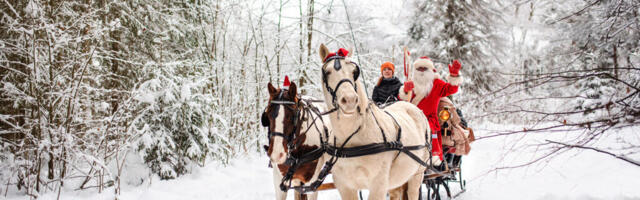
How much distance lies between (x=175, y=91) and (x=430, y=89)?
4.26 metres

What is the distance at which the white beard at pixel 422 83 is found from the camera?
4.59m

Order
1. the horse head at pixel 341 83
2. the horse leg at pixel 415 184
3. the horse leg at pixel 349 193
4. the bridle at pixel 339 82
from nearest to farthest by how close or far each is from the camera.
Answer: the horse head at pixel 341 83, the bridle at pixel 339 82, the horse leg at pixel 349 193, the horse leg at pixel 415 184

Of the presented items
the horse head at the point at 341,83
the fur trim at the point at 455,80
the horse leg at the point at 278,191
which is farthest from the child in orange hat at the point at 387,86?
the horse head at the point at 341,83

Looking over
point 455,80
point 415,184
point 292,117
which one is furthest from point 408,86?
point 292,117

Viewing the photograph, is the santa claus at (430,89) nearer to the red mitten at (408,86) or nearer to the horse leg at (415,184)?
the red mitten at (408,86)

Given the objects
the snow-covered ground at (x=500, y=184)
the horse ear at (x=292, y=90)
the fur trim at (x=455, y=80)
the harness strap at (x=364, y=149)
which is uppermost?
the fur trim at (x=455, y=80)

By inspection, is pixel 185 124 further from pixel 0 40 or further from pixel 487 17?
pixel 487 17

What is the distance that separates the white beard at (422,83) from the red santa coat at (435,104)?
0.06 meters

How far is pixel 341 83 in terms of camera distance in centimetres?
264

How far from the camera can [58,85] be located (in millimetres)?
4582

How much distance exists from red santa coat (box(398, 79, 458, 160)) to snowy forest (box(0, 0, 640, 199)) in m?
0.79

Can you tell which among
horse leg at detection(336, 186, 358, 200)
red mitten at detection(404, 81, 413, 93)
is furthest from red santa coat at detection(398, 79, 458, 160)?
horse leg at detection(336, 186, 358, 200)

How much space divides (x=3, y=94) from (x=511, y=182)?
7.70 meters

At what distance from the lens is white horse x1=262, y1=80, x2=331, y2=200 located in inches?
113
